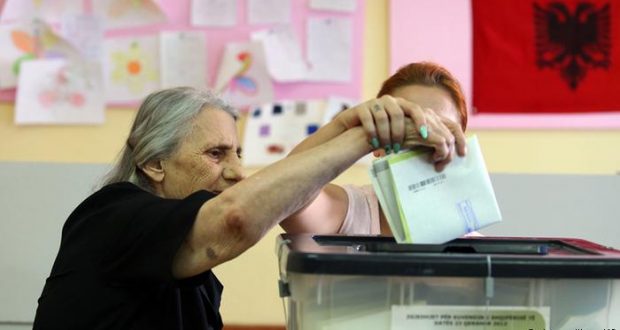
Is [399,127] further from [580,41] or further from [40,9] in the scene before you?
[40,9]

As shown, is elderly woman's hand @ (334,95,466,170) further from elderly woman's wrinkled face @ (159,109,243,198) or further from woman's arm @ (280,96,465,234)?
elderly woman's wrinkled face @ (159,109,243,198)

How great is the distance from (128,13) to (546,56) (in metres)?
1.23

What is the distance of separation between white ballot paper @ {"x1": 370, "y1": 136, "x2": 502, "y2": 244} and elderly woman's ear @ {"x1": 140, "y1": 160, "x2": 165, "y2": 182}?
0.47m

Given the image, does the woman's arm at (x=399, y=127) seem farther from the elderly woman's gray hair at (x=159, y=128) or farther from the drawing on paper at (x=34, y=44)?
the drawing on paper at (x=34, y=44)

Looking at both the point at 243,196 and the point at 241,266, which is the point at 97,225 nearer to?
the point at 243,196

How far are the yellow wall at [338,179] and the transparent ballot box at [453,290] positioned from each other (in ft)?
4.39

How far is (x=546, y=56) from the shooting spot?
2.07 metres

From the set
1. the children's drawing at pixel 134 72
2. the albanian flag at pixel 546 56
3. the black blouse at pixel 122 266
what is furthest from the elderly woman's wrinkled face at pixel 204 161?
the albanian flag at pixel 546 56

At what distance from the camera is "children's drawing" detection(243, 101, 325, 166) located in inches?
81.5

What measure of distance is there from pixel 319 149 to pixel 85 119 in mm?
1431

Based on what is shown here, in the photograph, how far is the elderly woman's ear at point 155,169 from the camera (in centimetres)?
113

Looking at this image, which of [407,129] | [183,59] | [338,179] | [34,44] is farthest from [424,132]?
[34,44]

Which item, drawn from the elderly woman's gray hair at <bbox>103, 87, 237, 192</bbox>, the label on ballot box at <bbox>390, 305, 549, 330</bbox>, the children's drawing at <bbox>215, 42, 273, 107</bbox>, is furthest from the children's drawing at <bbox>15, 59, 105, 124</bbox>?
the label on ballot box at <bbox>390, 305, 549, 330</bbox>

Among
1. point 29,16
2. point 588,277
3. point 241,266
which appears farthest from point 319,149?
point 29,16
